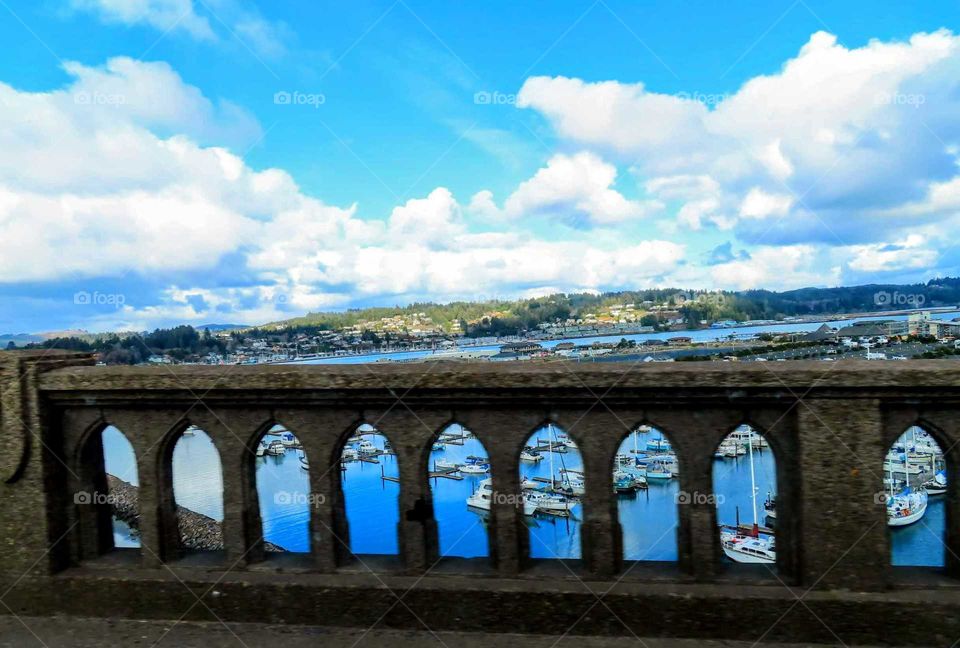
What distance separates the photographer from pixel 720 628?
5012 mm

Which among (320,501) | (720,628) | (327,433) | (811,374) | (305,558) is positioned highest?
(811,374)

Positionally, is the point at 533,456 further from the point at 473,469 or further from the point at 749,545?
the point at 749,545

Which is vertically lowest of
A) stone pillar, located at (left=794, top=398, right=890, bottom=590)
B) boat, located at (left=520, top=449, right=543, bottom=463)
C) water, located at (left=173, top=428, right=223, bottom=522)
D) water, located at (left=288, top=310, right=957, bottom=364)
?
water, located at (left=173, top=428, right=223, bottom=522)

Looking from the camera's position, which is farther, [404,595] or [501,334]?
Answer: [501,334]

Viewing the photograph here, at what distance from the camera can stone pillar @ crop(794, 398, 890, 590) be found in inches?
188

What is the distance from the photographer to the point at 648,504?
125ft

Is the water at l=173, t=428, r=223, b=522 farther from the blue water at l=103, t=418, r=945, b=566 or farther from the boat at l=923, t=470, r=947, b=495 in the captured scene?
the boat at l=923, t=470, r=947, b=495

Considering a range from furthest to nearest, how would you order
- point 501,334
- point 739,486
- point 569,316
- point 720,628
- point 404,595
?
1. point 739,486
2. point 569,316
3. point 501,334
4. point 404,595
5. point 720,628

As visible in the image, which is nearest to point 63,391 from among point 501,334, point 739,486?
point 501,334

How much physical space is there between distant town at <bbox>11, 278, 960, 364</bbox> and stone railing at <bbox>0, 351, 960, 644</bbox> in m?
5.21

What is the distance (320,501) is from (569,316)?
20.8 m

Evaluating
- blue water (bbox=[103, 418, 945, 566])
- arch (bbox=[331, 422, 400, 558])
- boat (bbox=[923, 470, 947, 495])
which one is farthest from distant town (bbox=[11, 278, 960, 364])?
boat (bbox=[923, 470, 947, 495])

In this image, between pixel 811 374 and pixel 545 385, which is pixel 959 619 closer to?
pixel 811 374

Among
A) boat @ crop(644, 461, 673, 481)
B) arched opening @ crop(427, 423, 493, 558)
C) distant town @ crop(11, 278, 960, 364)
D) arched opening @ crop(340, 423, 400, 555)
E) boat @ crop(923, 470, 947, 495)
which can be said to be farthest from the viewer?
boat @ crop(644, 461, 673, 481)
